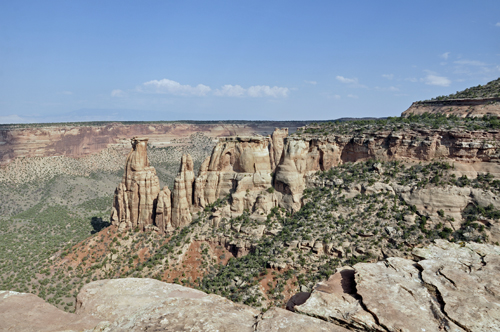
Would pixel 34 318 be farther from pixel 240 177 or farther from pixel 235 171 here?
pixel 235 171

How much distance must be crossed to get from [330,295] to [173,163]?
388ft

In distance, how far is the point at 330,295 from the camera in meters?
14.9

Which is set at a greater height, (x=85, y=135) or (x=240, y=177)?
(x=85, y=135)

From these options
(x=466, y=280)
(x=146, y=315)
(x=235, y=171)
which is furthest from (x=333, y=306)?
(x=235, y=171)

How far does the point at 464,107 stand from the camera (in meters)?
55.5

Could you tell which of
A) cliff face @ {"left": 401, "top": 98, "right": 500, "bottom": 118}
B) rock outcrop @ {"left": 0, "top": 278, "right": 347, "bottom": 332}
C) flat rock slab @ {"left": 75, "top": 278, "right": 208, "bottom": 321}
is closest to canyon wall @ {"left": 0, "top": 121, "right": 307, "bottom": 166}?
cliff face @ {"left": 401, "top": 98, "right": 500, "bottom": 118}

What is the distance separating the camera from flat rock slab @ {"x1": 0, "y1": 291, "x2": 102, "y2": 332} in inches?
515

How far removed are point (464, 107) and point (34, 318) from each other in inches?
2566

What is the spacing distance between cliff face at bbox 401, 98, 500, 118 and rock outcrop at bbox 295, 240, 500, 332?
42079 millimetres

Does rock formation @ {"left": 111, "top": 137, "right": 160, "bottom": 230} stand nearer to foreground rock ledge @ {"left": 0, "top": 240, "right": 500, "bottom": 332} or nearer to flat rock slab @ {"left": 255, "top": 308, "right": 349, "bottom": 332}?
foreground rock ledge @ {"left": 0, "top": 240, "right": 500, "bottom": 332}

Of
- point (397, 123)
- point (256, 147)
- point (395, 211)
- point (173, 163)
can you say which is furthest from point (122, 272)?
point (173, 163)

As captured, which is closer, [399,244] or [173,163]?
[399,244]

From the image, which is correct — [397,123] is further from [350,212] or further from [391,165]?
[350,212]

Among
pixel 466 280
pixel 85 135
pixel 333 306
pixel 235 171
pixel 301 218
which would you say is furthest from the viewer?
pixel 85 135
